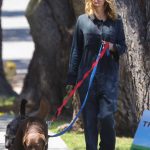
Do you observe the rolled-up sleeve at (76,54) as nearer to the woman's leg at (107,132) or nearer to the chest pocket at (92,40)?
the chest pocket at (92,40)

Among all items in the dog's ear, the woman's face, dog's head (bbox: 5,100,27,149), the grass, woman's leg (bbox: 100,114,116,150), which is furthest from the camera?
the grass

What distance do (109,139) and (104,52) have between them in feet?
2.80

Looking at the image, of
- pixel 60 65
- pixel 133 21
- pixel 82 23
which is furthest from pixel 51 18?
pixel 82 23

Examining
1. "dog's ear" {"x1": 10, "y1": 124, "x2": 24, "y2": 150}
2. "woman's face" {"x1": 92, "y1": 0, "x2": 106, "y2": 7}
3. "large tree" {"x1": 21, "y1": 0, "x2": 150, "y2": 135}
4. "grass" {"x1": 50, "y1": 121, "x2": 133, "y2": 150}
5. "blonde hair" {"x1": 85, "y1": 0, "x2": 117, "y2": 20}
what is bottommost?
"grass" {"x1": 50, "y1": 121, "x2": 133, "y2": 150}

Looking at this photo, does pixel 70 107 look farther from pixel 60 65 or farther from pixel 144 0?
pixel 144 0

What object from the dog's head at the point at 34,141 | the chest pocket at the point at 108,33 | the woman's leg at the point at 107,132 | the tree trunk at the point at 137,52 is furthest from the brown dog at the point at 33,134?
the tree trunk at the point at 137,52

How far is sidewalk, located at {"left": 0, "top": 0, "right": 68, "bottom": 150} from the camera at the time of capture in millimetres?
10992

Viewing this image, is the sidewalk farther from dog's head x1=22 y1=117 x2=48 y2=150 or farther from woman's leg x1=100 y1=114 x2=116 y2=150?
dog's head x1=22 y1=117 x2=48 y2=150

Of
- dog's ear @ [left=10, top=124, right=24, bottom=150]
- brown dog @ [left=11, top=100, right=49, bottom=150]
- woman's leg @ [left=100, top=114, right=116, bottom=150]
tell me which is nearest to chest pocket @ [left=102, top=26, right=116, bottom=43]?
woman's leg @ [left=100, top=114, right=116, bottom=150]

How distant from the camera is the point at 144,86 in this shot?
9594 millimetres

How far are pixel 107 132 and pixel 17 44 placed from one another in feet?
64.0

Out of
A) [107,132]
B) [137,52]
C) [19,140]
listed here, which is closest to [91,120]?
[107,132]

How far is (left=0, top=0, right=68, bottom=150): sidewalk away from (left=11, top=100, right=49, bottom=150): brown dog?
1.89 metres

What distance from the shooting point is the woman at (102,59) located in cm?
746
